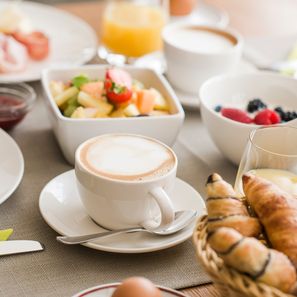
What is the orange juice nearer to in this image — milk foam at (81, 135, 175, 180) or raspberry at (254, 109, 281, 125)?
raspberry at (254, 109, 281, 125)

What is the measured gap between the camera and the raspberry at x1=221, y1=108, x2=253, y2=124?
1.48 meters

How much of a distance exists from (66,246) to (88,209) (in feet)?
0.24

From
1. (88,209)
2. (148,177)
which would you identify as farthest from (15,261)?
(148,177)

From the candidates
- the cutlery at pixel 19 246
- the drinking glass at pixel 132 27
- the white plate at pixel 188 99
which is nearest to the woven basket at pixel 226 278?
the cutlery at pixel 19 246

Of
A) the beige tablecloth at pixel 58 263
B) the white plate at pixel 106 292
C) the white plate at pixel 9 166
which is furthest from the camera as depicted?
the white plate at pixel 9 166

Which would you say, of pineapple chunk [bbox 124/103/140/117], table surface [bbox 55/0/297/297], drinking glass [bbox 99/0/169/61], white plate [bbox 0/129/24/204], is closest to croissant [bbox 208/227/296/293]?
white plate [bbox 0/129/24/204]

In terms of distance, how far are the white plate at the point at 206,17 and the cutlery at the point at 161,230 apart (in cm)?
122

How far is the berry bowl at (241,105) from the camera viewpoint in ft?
4.68

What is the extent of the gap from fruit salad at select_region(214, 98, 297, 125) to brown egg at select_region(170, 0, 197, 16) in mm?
825

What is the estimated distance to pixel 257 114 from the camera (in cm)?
152

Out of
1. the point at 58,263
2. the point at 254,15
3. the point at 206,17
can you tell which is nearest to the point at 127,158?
the point at 58,263

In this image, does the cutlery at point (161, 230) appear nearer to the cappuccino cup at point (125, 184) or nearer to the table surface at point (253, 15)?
the cappuccino cup at point (125, 184)

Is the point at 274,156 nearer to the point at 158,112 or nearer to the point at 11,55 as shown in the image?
the point at 158,112

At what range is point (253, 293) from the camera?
2.78 ft
